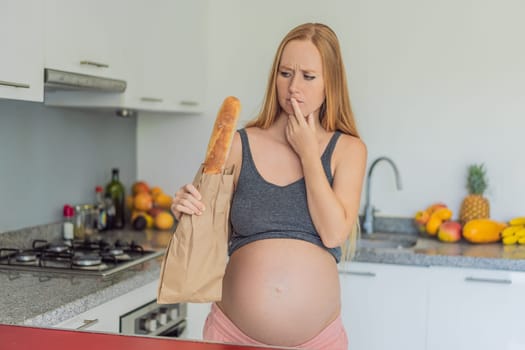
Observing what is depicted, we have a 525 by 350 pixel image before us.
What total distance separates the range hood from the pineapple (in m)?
1.48

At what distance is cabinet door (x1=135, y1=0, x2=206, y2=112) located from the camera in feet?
9.39

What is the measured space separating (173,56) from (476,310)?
155 cm

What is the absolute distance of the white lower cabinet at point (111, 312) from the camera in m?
2.01

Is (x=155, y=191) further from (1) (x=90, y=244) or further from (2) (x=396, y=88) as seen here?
(2) (x=396, y=88)

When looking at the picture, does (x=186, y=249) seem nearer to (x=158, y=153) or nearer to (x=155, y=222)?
(x=155, y=222)

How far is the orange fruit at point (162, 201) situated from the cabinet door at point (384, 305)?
1.03 m

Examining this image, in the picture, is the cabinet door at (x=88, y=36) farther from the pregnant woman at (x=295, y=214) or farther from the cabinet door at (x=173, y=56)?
the pregnant woman at (x=295, y=214)

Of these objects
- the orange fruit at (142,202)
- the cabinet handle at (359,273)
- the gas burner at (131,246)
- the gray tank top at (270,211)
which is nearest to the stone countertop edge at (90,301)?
the gas burner at (131,246)

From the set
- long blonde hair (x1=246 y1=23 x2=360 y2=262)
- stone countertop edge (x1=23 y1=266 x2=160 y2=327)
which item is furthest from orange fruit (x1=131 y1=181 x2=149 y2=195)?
long blonde hair (x1=246 y1=23 x2=360 y2=262)

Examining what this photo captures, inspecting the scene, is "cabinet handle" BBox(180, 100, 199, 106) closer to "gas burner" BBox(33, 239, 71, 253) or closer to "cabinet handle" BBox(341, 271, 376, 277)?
"gas burner" BBox(33, 239, 71, 253)

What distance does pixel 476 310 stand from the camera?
2.66m

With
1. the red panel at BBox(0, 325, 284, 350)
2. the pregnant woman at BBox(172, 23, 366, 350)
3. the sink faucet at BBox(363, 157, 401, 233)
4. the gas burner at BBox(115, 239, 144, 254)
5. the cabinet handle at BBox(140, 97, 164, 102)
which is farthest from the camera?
the sink faucet at BBox(363, 157, 401, 233)

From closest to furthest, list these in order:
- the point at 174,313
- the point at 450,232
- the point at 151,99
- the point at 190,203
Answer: the point at 190,203 → the point at 174,313 → the point at 151,99 → the point at 450,232

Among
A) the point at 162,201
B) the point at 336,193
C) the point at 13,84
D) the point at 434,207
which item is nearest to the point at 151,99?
the point at 162,201
